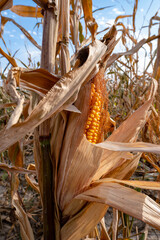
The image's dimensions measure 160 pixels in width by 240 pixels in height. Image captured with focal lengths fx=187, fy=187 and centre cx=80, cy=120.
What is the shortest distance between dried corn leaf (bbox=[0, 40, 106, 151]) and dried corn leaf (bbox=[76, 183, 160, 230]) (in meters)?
0.30

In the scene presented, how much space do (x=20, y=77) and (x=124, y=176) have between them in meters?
0.58

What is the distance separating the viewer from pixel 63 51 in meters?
0.68

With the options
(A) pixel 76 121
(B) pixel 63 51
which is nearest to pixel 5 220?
(A) pixel 76 121

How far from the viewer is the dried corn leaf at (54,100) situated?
471mm

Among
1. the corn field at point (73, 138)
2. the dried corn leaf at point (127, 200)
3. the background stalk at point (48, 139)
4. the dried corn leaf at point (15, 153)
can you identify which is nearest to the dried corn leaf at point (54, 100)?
the corn field at point (73, 138)

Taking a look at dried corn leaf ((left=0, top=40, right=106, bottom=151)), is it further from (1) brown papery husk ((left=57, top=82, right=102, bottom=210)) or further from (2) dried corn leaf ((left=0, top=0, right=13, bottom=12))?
(2) dried corn leaf ((left=0, top=0, right=13, bottom=12))

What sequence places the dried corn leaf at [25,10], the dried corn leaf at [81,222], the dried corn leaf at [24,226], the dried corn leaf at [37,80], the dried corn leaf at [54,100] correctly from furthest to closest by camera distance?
the dried corn leaf at [25,10]
the dried corn leaf at [24,226]
the dried corn leaf at [81,222]
the dried corn leaf at [37,80]
the dried corn leaf at [54,100]

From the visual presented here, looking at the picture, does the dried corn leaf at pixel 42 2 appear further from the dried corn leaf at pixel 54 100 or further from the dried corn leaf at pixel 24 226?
the dried corn leaf at pixel 24 226

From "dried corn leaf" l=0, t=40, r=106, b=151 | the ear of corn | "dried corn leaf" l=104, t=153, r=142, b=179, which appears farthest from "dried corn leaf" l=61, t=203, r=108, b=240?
"dried corn leaf" l=0, t=40, r=106, b=151

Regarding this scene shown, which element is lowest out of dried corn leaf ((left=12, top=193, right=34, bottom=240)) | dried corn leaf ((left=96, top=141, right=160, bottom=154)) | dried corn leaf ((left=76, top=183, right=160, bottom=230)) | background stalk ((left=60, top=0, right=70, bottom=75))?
dried corn leaf ((left=12, top=193, right=34, bottom=240))

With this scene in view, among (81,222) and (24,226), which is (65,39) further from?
(24,226)

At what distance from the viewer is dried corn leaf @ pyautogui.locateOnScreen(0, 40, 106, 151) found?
47cm

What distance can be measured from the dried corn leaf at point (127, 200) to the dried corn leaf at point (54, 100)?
0.30 metres

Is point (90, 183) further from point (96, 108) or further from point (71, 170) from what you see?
point (96, 108)
